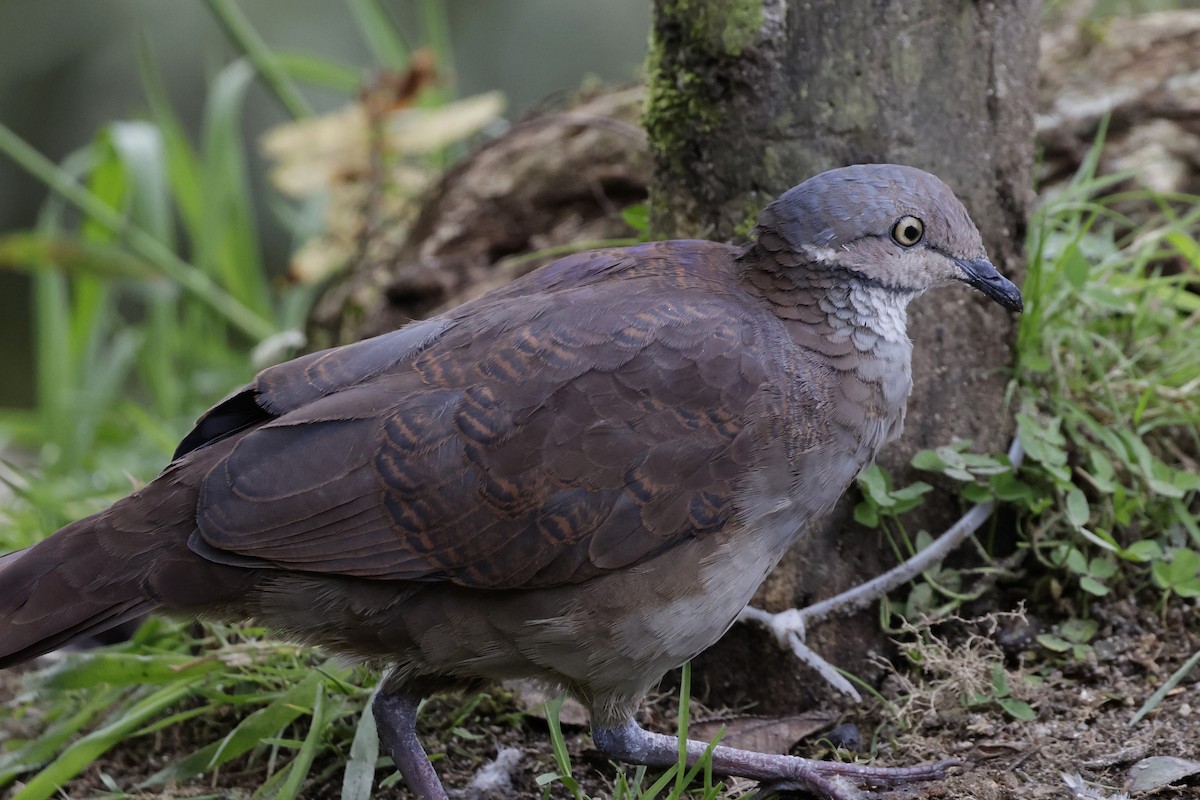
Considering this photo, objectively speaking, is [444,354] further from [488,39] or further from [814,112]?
[488,39]

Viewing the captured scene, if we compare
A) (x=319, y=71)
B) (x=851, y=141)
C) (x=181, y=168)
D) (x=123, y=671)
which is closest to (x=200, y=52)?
(x=181, y=168)

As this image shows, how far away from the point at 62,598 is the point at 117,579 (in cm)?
12

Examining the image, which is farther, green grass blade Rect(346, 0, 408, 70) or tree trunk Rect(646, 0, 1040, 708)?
green grass blade Rect(346, 0, 408, 70)

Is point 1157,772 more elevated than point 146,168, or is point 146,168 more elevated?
point 146,168

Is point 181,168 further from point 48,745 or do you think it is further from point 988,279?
point 988,279

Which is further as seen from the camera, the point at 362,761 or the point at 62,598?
the point at 362,761

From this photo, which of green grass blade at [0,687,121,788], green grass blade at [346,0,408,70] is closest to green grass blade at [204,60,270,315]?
green grass blade at [346,0,408,70]

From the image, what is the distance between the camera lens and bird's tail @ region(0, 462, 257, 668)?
254 cm

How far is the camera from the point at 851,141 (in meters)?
2.96

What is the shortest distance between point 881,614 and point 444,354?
126 centimetres

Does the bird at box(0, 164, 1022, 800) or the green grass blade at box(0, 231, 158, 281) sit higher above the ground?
the green grass blade at box(0, 231, 158, 281)

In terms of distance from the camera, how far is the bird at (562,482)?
2.49 meters

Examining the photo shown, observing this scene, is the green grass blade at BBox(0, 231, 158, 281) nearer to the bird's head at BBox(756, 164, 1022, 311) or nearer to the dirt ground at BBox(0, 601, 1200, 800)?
the dirt ground at BBox(0, 601, 1200, 800)

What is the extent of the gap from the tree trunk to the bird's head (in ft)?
1.11
